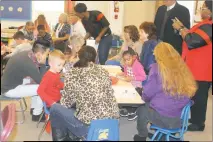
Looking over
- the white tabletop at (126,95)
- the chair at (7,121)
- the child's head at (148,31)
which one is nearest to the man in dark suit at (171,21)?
the child's head at (148,31)

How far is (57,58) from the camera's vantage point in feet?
5.98

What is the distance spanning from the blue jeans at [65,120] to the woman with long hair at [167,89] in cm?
28

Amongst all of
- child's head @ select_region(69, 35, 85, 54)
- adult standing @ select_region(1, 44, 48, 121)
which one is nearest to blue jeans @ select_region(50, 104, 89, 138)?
adult standing @ select_region(1, 44, 48, 121)

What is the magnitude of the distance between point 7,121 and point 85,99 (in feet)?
1.51

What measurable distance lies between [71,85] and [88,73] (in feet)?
0.37

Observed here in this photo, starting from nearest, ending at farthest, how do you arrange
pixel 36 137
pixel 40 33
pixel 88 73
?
pixel 36 137, pixel 88 73, pixel 40 33

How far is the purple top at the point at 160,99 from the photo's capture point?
1573 mm

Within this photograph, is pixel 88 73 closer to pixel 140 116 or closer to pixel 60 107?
pixel 60 107

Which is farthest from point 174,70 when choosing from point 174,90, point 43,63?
point 43,63

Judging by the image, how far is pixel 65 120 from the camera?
1402 mm

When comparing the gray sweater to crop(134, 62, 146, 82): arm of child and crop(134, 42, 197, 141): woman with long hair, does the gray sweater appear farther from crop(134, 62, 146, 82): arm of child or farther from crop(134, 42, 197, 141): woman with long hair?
crop(134, 42, 197, 141): woman with long hair

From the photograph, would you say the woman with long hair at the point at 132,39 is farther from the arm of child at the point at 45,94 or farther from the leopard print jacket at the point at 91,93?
the leopard print jacket at the point at 91,93

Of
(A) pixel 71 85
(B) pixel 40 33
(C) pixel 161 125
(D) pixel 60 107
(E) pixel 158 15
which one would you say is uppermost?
(E) pixel 158 15

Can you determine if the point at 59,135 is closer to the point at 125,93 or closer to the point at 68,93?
the point at 68,93
